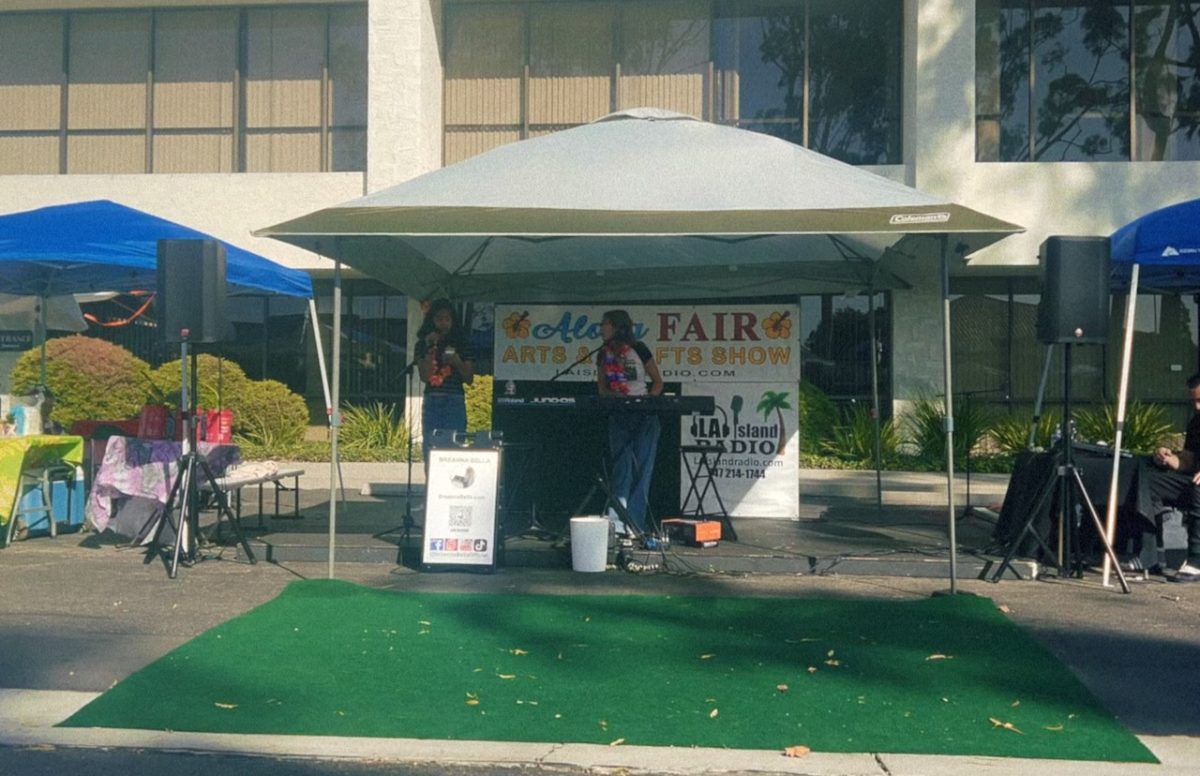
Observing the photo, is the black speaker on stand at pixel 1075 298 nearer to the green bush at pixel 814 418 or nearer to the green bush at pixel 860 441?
the green bush at pixel 860 441

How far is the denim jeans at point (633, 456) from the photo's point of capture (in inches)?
441

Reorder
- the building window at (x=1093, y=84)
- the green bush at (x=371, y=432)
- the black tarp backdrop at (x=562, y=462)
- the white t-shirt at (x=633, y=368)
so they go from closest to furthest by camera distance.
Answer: the white t-shirt at (x=633, y=368) → the black tarp backdrop at (x=562, y=462) → the green bush at (x=371, y=432) → the building window at (x=1093, y=84)

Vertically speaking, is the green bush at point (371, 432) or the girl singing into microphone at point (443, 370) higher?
the girl singing into microphone at point (443, 370)

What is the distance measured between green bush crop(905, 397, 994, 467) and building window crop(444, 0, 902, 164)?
4240 mm

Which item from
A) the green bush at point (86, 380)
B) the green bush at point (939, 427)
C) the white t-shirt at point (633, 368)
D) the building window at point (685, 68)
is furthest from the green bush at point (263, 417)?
the white t-shirt at point (633, 368)

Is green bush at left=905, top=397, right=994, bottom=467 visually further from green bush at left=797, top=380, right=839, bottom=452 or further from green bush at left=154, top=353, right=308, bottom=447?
green bush at left=154, top=353, right=308, bottom=447

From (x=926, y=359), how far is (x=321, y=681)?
15846 mm

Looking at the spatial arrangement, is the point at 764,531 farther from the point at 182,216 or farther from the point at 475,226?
the point at 182,216

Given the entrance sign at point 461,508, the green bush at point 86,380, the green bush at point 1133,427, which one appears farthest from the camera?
the green bush at point 86,380

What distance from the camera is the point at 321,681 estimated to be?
6.89 m

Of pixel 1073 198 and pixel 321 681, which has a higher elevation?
pixel 1073 198

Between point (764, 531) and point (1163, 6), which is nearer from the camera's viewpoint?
point (764, 531)

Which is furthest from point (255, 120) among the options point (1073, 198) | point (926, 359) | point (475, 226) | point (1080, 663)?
point (1080, 663)

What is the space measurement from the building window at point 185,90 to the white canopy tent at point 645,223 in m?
10.5
